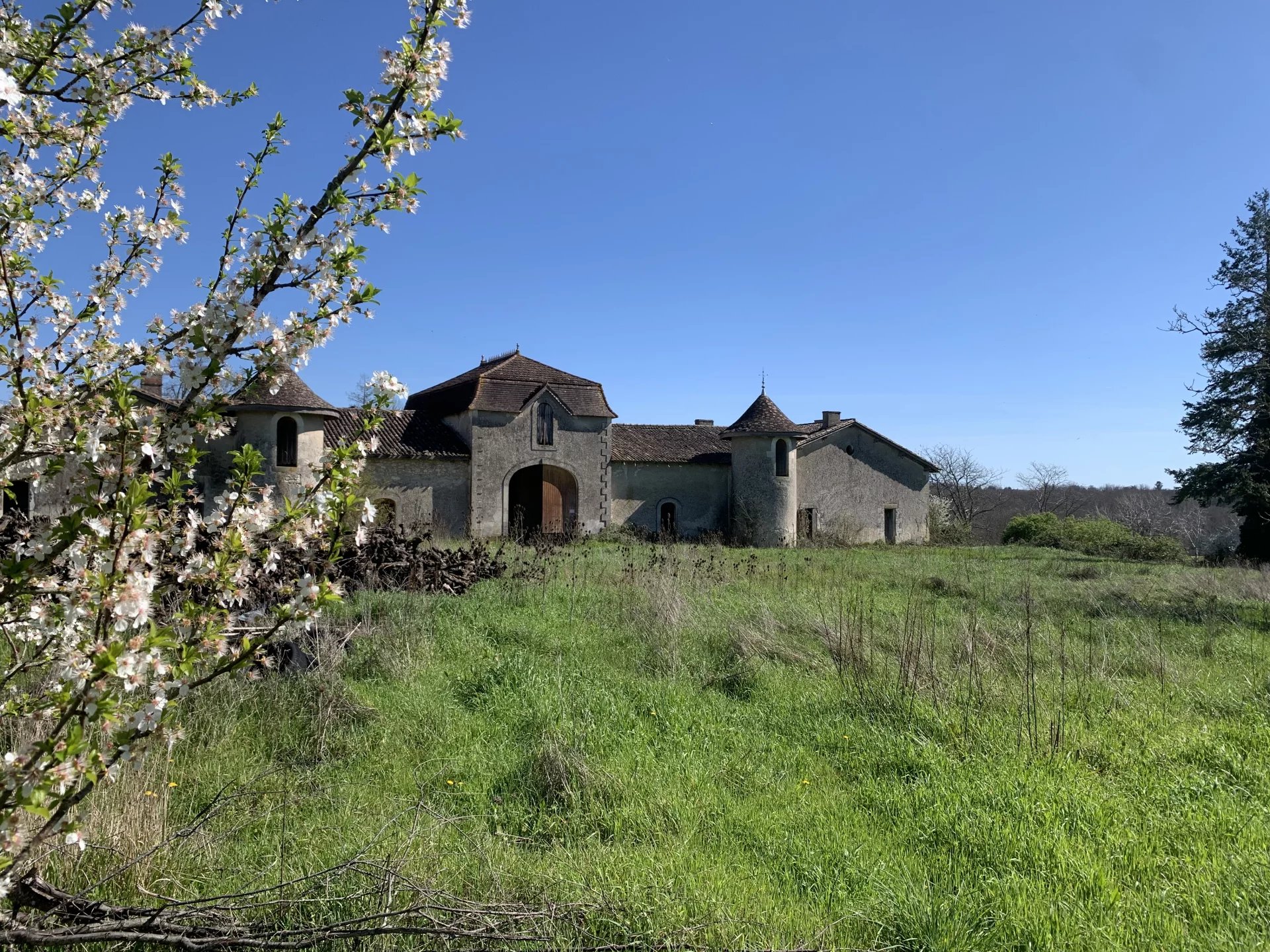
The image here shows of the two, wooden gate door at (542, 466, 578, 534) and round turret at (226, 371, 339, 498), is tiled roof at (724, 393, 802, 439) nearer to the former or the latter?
wooden gate door at (542, 466, 578, 534)

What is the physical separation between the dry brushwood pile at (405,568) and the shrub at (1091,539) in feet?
79.4

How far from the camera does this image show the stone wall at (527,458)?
2544 cm

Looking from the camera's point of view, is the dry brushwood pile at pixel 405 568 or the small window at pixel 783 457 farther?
the small window at pixel 783 457

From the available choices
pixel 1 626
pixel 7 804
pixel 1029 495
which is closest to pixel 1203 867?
pixel 7 804

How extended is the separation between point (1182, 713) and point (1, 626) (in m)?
7.97

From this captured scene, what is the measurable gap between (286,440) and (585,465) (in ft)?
31.4

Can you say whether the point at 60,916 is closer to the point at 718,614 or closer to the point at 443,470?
the point at 718,614

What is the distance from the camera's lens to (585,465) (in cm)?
2723

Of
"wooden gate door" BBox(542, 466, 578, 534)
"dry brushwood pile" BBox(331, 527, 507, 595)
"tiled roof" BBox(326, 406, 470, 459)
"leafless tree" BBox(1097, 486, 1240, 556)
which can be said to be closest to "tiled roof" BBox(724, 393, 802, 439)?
"wooden gate door" BBox(542, 466, 578, 534)

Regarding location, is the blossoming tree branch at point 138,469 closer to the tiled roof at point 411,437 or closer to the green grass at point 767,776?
the green grass at point 767,776

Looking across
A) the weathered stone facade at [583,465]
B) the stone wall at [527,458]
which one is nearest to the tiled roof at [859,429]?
the weathered stone facade at [583,465]

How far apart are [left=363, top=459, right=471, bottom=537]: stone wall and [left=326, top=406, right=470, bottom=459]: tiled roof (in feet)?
0.83

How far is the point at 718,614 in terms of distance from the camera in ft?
33.0

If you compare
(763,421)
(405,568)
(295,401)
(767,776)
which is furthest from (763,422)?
(767,776)
